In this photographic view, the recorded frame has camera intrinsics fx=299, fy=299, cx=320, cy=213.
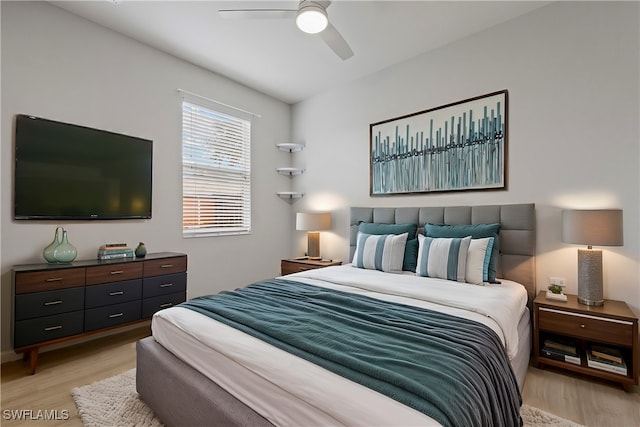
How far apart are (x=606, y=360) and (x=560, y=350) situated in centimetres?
25

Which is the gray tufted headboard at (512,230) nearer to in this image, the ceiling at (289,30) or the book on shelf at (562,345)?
the book on shelf at (562,345)

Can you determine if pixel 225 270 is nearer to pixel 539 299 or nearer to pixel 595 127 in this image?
pixel 539 299

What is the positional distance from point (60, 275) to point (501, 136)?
3.94 m

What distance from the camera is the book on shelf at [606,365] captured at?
2023mm

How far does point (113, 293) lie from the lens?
8.42 feet

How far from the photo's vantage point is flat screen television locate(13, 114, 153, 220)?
2.44 meters

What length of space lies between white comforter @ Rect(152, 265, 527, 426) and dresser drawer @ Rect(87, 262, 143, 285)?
3.53 feet

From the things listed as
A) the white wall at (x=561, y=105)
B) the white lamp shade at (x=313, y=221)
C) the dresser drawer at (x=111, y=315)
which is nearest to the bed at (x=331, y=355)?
the white wall at (x=561, y=105)

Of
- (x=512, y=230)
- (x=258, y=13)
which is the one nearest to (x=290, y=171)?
(x=258, y=13)

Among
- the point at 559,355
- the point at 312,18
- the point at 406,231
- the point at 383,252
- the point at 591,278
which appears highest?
the point at 312,18

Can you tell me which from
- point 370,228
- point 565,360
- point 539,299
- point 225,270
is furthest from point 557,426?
point 225,270

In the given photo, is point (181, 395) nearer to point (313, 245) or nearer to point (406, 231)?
point (406, 231)

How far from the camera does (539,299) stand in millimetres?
2375

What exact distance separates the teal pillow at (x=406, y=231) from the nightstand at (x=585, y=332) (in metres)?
1.03
